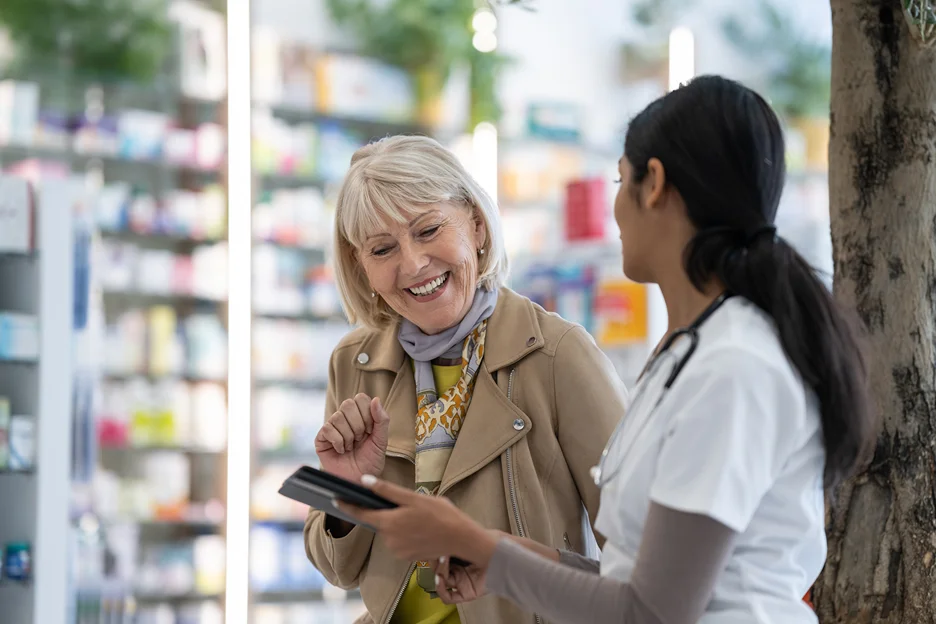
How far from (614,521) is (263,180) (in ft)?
15.2

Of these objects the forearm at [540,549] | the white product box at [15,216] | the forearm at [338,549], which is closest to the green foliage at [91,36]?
the white product box at [15,216]

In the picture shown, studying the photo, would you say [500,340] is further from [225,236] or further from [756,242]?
[225,236]

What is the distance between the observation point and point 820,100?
6.40 meters

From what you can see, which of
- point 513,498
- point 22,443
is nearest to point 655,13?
point 22,443

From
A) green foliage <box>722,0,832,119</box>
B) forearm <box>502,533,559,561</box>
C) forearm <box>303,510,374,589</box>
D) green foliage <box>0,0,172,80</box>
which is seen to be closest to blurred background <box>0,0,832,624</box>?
green foliage <box>0,0,172,80</box>

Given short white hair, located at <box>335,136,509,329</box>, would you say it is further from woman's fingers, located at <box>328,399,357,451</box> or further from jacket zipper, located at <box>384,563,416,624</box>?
jacket zipper, located at <box>384,563,416,624</box>

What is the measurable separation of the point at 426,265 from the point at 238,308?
362 centimetres

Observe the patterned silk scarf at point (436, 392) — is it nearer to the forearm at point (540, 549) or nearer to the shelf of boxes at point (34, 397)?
the forearm at point (540, 549)

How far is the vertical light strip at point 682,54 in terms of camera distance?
19.7 ft

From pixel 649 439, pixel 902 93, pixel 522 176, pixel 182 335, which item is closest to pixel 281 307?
pixel 182 335

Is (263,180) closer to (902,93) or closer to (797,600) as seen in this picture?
(902,93)

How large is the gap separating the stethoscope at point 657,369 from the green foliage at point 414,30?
4.80 m

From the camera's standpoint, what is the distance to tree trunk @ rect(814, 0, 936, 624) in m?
Answer: 1.60

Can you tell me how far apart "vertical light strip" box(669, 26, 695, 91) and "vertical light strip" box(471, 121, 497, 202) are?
3.67 feet
